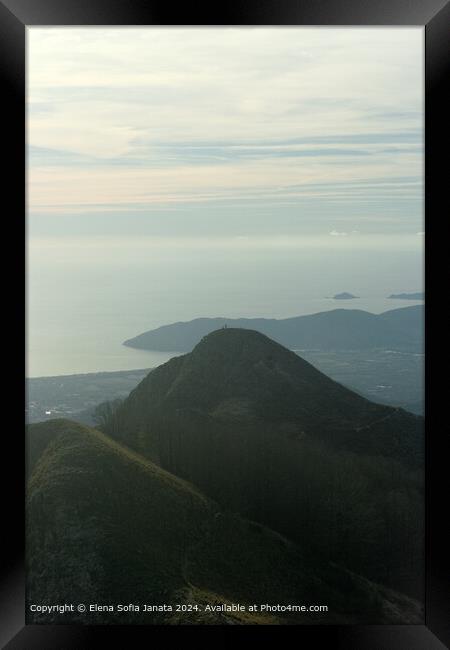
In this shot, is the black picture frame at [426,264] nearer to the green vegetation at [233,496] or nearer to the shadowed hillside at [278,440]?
the green vegetation at [233,496]

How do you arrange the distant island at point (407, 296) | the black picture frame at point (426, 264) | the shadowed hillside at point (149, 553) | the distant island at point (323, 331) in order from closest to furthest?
the black picture frame at point (426, 264)
the shadowed hillside at point (149, 553)
the distant island at point (407, 296)
the distant island at point (323, 331)

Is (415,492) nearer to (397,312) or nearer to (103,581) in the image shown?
(397,312)

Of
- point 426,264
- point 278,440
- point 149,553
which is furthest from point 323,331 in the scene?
point 149,553

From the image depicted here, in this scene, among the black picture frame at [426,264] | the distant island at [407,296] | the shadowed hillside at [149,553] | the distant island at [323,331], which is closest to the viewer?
the black picture frame at [426,264]

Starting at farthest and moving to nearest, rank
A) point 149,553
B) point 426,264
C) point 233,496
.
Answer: point 233,496, point 149,553, point 426,264

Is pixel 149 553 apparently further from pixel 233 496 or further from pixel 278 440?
pixel 278 440

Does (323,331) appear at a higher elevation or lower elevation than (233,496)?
higher

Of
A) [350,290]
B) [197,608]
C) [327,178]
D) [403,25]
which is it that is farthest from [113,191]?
[197,608]

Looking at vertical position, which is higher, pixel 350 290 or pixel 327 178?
pixel 327 178

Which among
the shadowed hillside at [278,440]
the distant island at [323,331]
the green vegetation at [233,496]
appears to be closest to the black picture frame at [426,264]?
the green vegetation at [233,496]
